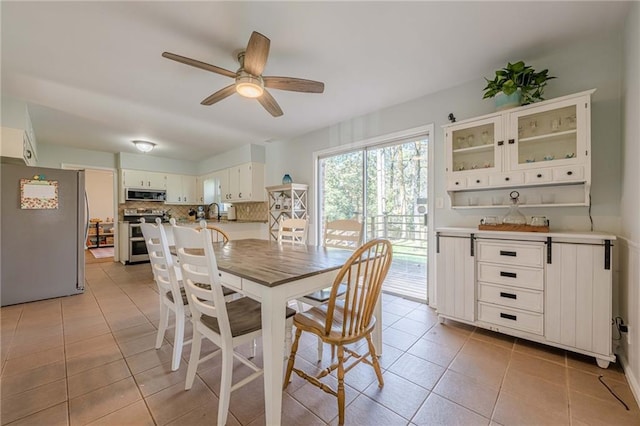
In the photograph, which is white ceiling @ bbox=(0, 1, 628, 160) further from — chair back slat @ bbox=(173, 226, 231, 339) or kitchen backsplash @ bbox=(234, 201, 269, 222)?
kitchen backsplash @ bbox=(234, 201, 269, 222)

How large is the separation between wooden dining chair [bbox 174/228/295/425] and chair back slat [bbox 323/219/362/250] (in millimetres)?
968

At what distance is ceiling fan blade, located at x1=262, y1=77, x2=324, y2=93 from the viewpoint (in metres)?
2.07

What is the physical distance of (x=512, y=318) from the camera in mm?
2100

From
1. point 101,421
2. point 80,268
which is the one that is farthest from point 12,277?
point 101,421

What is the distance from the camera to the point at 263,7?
1675mm

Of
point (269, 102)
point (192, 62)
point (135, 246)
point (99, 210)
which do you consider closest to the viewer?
point (192, 62)

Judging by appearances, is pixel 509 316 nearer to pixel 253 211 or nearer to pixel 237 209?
pixel 253 211

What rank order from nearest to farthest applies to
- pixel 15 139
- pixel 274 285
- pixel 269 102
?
pixel 274 285 → pixel 269 102 → pixel 15 139

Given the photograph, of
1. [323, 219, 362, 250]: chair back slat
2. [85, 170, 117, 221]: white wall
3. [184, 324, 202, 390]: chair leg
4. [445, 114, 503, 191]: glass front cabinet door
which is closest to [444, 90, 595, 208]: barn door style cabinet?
[445, 114, 503, 191]: glass front cabinet door

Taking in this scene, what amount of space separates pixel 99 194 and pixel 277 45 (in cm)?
1005

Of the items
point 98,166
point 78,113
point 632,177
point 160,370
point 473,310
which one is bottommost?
point 160,370

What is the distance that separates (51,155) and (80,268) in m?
3.02

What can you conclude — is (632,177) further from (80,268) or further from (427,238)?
(80,268)

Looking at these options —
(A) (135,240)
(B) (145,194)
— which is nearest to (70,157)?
(B) (145,194)
